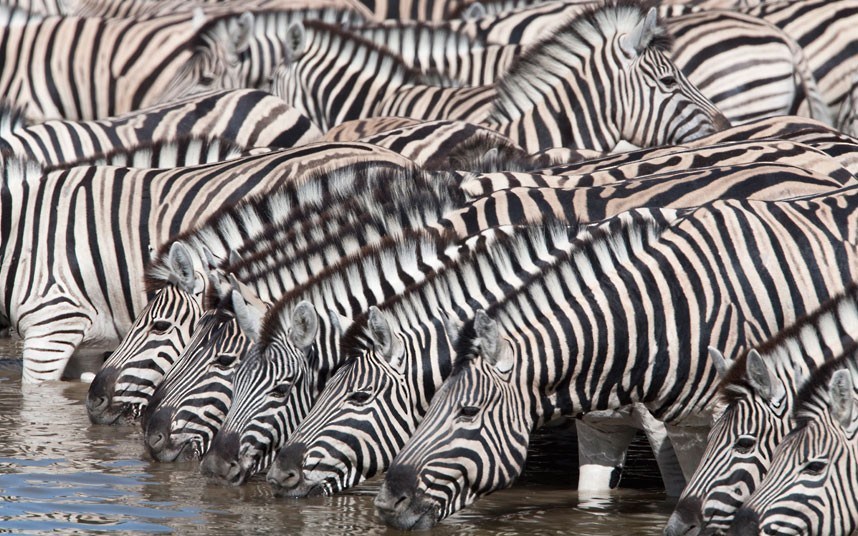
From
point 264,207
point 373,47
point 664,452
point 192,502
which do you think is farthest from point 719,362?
point 373,47

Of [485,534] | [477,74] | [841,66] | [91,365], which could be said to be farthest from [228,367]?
[841,66]

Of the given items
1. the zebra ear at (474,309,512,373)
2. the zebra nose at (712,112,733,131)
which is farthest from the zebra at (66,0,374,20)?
the zebra ear at (474,309,512,373)

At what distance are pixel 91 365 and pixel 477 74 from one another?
482cm

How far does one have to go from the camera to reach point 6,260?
35.0 ft

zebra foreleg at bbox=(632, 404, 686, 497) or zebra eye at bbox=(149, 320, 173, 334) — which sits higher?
zebra eye at bbox=(149, 320, 173, 334)

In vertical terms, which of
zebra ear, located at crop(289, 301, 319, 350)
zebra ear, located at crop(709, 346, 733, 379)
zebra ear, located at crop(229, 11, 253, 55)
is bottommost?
zebra ear, located at crop(709, 346, 733, 379)

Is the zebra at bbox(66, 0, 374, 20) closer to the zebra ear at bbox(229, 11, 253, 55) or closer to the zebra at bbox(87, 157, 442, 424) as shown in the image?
the zebra ear at bbox(229, 11, 253, 55)

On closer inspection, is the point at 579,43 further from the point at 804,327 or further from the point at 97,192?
the point at 804,327

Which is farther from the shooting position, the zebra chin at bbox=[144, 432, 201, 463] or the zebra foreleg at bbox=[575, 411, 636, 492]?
the zebra chin at bbox=[144, 432, 201, 463]

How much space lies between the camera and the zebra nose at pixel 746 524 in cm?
611

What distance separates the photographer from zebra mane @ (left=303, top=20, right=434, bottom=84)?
13.4 metres

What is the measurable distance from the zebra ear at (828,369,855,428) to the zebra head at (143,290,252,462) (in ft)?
11.4

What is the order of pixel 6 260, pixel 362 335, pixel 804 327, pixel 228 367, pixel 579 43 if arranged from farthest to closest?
pixel 579 43, pixel 6 260, pixel 228 367, pixel 362 335, pixel 804 327

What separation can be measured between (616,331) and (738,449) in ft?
2.96
